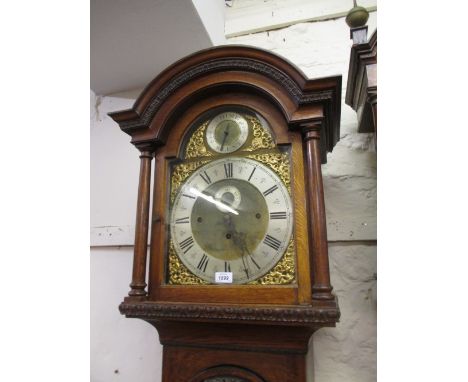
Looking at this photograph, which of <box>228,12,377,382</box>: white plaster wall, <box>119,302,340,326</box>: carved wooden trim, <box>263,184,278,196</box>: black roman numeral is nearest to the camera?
<box>119,302,340,326</box>: carved wooden trim

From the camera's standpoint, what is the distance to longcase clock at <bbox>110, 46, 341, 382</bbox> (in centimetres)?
70

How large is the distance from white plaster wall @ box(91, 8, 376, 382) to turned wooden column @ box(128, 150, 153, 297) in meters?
0.42

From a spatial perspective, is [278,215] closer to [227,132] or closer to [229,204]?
[229,204]

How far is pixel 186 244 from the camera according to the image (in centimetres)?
78

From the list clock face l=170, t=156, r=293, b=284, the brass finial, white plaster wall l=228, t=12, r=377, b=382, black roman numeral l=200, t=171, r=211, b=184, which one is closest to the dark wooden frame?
the brass finial

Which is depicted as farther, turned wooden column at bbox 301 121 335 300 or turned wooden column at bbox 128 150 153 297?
turned wooden column at bbox 128 150 153 297

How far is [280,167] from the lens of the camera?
75 centimetres

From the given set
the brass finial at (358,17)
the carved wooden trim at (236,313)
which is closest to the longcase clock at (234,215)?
the carved wooden trim at (236,313)

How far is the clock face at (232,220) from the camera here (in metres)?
0.73

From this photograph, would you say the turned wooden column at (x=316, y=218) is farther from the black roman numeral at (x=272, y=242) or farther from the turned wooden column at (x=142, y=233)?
the turned wooden column at (x=142, y=233)

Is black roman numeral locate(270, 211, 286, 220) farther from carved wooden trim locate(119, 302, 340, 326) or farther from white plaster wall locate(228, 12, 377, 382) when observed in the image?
white plaster wall locate(228, 12, 377, 382)

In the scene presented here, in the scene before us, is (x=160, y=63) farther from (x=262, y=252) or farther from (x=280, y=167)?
(x=262, y=252)

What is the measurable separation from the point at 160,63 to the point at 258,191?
2.26ft
